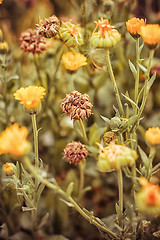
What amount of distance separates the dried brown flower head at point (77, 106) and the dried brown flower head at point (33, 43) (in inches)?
6.6

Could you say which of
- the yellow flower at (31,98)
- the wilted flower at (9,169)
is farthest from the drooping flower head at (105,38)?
the wilted flower at (9,169)

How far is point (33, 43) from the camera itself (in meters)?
0.66

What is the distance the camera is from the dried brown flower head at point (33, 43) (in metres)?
0.66

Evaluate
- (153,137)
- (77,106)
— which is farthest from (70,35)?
(153,137)

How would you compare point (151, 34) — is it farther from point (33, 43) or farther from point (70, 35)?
point (33, 43)

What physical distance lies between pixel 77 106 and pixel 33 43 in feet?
0.69

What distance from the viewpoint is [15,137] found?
39cm

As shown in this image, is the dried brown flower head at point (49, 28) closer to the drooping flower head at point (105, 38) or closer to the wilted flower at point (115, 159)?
the drooping flower head at point (105, 38)

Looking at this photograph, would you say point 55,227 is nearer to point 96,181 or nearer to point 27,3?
point 96,181

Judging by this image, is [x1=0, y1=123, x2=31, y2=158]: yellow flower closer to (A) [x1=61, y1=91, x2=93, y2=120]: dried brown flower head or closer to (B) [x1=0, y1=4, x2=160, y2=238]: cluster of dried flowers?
(B) [x1=0, y1=4, x2=160, y2=238]: cluster of dried flowers

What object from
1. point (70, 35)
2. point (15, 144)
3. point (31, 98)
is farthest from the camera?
point (70, 35)

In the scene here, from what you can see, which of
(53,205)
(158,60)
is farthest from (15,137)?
(158,60)

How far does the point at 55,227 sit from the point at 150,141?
360 millimetres

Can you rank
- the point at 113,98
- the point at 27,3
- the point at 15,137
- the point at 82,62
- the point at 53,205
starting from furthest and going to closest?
the point at 27,3
the point at 113,98
the point at 53,205
the point at 82,62
the point at 15,137
